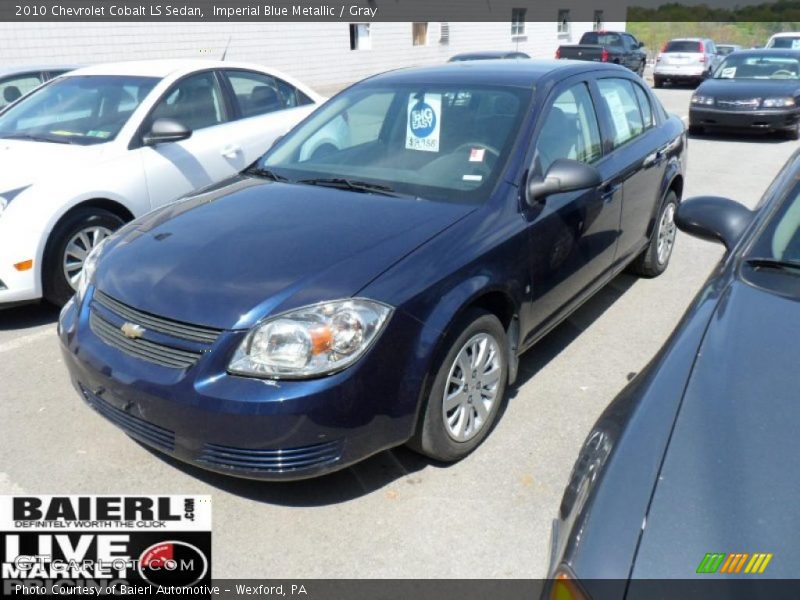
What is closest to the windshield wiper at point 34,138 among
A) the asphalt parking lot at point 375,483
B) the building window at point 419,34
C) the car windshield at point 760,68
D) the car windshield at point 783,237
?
the asphalt parking lot at point 375,483

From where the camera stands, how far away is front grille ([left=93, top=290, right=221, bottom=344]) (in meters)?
2.75

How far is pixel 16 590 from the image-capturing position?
2.68 m

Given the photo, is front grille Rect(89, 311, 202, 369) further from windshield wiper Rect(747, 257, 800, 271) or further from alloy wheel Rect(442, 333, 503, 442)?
windshield wiper Rect(747, 257, 800, 271)

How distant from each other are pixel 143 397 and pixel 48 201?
249cm

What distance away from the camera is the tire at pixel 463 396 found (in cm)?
304

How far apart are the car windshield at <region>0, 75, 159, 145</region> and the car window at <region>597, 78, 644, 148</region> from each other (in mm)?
3367

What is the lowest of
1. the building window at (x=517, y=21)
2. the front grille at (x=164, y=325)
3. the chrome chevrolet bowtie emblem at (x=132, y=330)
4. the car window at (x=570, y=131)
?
the chrome chevrolet bowtie emblem at (x=132, y=330)

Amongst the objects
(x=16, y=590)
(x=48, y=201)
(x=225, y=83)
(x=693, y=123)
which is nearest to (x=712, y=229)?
(x=16, y=590)

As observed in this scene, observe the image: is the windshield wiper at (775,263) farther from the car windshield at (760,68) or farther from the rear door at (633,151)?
the car windshield at (760,68)

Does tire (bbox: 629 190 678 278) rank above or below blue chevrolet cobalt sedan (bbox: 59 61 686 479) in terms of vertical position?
below

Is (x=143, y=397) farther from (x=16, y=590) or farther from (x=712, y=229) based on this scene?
(x=712, y=229)

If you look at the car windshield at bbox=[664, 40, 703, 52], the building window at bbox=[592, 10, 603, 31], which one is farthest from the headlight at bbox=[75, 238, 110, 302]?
the building window at bbox=[592, 10, 603, 31]

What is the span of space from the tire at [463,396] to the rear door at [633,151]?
166cm

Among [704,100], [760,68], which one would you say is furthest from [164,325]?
[760,68]
